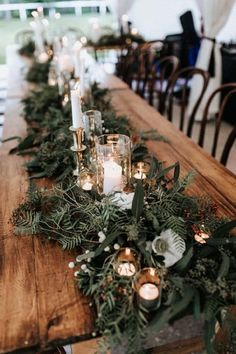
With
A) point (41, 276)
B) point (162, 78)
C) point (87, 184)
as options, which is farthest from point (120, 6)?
point (41, 276)

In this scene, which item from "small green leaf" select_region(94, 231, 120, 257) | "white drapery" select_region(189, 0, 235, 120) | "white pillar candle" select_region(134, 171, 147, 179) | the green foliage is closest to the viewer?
"small green leaf" select_region(94, 231, 120, 257)

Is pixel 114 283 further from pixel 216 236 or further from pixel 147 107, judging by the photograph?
pixel 147 107

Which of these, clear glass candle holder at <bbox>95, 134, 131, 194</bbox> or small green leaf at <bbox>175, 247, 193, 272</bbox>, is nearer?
small green leaf at <bbox>175, 247, 193, 272</bbox>

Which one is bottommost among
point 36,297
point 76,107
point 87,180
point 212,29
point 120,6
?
point 36,297

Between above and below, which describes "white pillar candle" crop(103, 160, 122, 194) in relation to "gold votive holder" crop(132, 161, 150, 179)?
above

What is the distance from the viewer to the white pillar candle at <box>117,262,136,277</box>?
0.75 m

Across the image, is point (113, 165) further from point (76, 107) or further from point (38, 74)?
point (38, 74)

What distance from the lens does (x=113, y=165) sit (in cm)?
101

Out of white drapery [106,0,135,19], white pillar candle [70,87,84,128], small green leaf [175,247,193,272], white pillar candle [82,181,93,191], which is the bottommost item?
small green leaf [175,247,193,272]

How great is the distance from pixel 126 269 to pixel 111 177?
12.1 inches

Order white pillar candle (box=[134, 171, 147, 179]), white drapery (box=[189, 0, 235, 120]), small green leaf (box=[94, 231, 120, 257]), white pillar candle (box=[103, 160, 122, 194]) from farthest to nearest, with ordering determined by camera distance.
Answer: white drapery (box=[189, 0, 235, 120]) → white pillar candle (box=[134, 171, 147, 179]) → white pillar candle (box=[103, 160, 122, 194]) → small green leaf (box=[94, 231, 120, 257])

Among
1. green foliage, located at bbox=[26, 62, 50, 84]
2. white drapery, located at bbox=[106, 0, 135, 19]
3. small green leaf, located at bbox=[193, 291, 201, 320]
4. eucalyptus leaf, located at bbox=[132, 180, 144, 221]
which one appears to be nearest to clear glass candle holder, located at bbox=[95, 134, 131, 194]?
eucalyptus leaf, located at bbox=[132, 180, 144, 221]

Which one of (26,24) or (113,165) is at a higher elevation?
(26,24)

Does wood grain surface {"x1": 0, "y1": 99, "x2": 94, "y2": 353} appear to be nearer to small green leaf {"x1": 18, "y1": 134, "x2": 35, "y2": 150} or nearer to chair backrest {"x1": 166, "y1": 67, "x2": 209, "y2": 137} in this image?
small green leaf {"x1": 18, "y1": 134, "x2": 35, "y2": 150}
